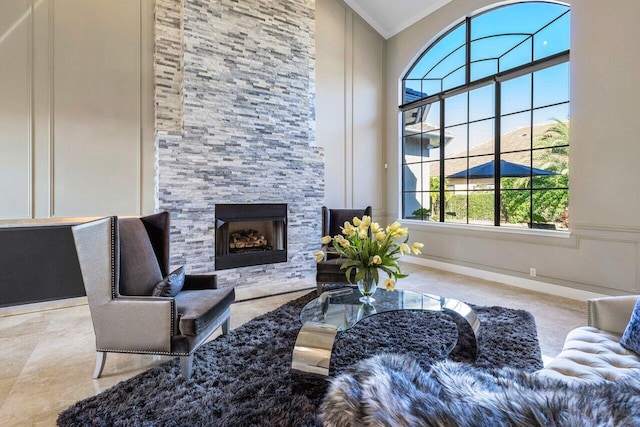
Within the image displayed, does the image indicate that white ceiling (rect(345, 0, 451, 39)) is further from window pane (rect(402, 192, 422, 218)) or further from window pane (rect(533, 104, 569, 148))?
window pane (rect(402, 192, 422, 218))

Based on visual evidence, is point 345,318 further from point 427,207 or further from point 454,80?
point 454,80

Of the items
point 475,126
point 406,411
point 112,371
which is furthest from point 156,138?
point 475,126

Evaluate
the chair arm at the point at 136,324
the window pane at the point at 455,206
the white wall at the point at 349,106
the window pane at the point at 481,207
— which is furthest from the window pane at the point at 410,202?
the chair arm at the point at 136,324

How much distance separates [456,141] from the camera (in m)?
5.29

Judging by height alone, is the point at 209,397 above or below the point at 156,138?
below

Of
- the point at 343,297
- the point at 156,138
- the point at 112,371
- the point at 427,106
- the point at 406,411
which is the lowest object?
the point at 112,371

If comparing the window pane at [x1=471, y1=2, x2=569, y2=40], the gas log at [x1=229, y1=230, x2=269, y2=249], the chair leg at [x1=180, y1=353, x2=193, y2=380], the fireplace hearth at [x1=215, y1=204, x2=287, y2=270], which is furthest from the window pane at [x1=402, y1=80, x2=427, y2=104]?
the chair leg at [x1=180, y1=353, x2=193, y2=380]

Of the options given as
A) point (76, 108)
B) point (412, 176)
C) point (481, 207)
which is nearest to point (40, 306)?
point (76, 108)

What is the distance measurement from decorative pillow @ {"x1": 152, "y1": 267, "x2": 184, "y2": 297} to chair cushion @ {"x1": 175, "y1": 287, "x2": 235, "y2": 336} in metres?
0.10

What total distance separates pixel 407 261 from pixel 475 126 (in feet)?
8.23

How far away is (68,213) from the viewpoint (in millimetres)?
3688

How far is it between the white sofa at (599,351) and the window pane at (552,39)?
3.44 meters

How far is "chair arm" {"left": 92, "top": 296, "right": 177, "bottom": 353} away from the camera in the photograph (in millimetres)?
2084

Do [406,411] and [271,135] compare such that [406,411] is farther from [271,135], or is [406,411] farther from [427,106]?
[427,106]
